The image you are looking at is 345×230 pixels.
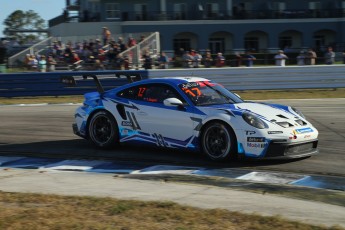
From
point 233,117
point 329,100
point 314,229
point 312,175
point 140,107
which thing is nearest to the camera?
point 314,229

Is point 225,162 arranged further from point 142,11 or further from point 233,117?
point 142,11

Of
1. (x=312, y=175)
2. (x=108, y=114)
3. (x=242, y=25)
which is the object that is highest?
(x=242, y=25)

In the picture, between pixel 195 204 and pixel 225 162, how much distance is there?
2.50m

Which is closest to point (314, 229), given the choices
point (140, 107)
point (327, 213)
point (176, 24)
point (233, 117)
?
point (327, 213)

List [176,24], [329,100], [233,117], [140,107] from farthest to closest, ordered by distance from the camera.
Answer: [176,24] < [329,100] < [140,107] < [233,117]

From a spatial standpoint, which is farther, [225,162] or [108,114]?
[108,114]

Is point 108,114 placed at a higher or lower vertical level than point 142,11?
lower

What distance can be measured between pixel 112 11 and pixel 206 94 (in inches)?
1618

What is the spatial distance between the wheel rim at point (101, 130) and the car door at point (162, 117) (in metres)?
0.64

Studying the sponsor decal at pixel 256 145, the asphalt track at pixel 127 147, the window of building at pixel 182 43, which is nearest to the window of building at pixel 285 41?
the window of building at pixel 182 43

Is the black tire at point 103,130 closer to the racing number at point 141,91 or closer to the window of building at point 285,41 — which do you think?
the racing number at point 141,91

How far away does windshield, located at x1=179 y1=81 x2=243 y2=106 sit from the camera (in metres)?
8.70

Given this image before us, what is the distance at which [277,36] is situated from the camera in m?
49.7

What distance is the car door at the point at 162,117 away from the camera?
857 cm
